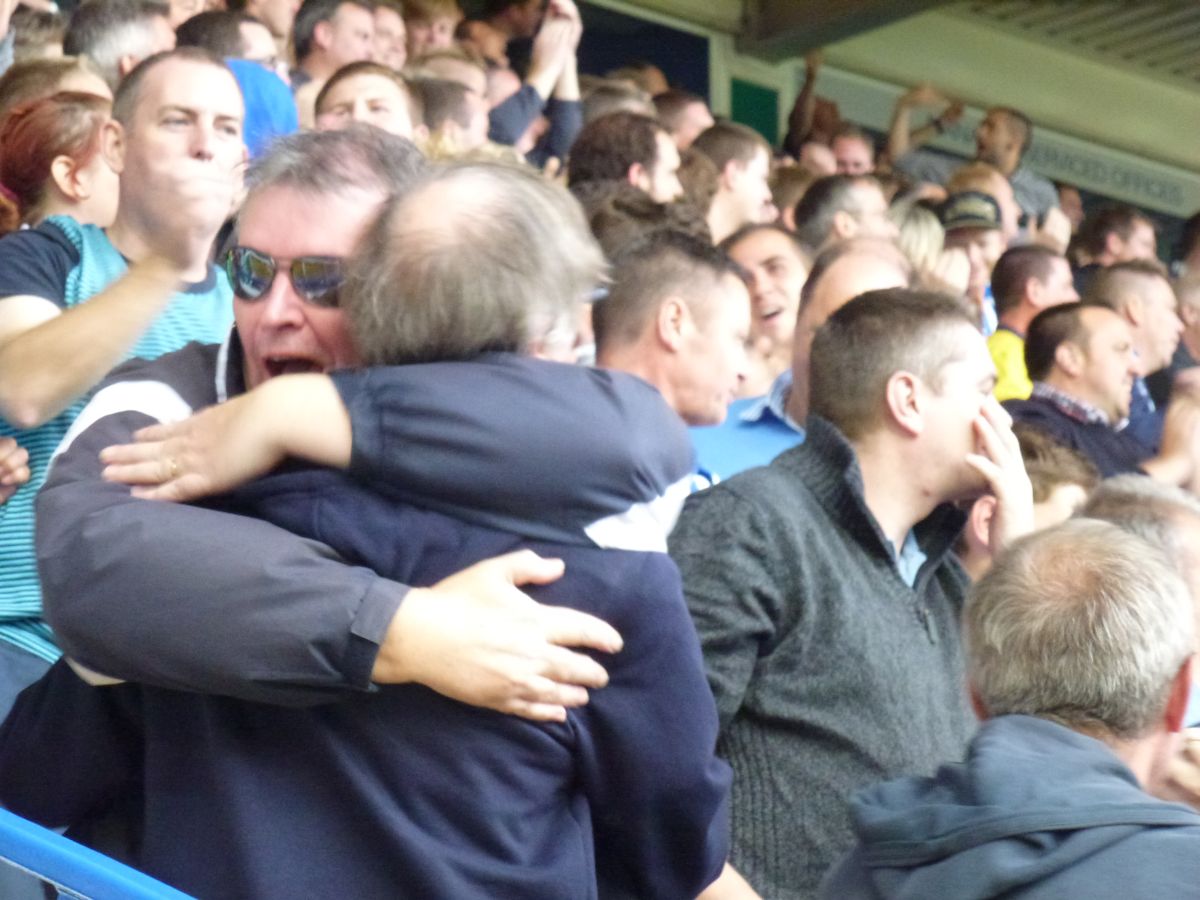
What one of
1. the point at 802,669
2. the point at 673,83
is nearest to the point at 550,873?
the point at 802,669

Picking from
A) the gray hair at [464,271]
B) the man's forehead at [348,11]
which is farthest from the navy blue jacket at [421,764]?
the man's forehead at [348,11]

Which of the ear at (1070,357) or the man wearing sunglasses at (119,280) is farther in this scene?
the ear at (1070,357)

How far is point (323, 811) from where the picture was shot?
57.4 inches

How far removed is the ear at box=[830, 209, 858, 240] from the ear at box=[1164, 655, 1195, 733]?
3581 mm

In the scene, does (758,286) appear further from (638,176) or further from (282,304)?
(282,304)

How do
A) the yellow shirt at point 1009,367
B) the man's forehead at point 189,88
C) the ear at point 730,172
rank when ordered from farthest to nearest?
the ear at point 730,172, the yellow shirt at point 1009,367, the man's forehead at point 189,88

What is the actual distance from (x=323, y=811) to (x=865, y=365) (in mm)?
1417

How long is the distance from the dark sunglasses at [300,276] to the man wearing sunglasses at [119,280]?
0.31 metres

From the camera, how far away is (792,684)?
7.59 feet

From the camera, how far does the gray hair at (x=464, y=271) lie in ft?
4.80

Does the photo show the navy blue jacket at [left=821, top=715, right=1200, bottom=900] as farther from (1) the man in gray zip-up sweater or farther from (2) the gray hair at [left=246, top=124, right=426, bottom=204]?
(2) the gray hair at [left=246, top=124, right=426, bottom=204]

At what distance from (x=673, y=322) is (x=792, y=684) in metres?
0.89

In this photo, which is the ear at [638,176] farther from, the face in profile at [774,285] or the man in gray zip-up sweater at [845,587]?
the man in gray zip-up sweater at [845,587]

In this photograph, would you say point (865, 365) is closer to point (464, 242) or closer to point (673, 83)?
point (464, 242)
